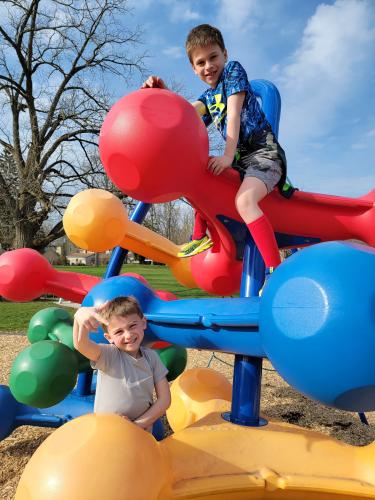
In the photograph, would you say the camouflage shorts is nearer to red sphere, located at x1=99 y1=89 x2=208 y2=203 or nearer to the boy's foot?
red sphere, located at x1=99 y1=89 x2=208 y2=203

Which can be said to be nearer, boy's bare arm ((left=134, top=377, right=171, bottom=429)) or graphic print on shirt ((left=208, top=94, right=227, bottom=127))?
boy's bare arm ((left=134, top=377, right=171, bottom=429))

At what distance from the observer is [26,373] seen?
2410 mm

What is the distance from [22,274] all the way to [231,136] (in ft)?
5.44

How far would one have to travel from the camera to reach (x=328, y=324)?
1.39 m

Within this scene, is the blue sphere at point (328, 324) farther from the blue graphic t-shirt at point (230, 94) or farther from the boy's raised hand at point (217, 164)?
the blue graphic t-shirt at point (230, 94)

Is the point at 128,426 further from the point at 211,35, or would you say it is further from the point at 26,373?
the point at 211,35

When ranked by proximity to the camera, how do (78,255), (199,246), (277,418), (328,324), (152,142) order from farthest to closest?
(78,255)
(277,418)
(199,246)
(152,142)
(328,324)

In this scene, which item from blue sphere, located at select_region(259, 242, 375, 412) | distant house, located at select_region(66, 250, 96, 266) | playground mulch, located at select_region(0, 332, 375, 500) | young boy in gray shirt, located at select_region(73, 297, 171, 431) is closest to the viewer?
blue sphere, located at select_region(259, 242, 375, 412)

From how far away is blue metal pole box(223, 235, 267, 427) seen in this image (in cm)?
223

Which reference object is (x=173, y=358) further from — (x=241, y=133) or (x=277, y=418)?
(x=241, y=133)

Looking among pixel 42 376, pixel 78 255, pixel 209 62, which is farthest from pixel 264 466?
pixel 78 255

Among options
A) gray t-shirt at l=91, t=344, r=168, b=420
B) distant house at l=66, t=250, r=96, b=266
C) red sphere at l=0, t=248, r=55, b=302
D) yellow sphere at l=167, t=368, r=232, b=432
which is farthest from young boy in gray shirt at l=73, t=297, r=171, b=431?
distant house at l=66, t=250, r=96, b=266

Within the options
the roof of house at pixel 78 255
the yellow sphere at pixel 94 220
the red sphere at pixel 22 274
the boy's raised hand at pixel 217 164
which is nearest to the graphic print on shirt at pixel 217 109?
the boy's raised hand at pixel 217 164

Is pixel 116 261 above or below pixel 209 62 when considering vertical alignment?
below
